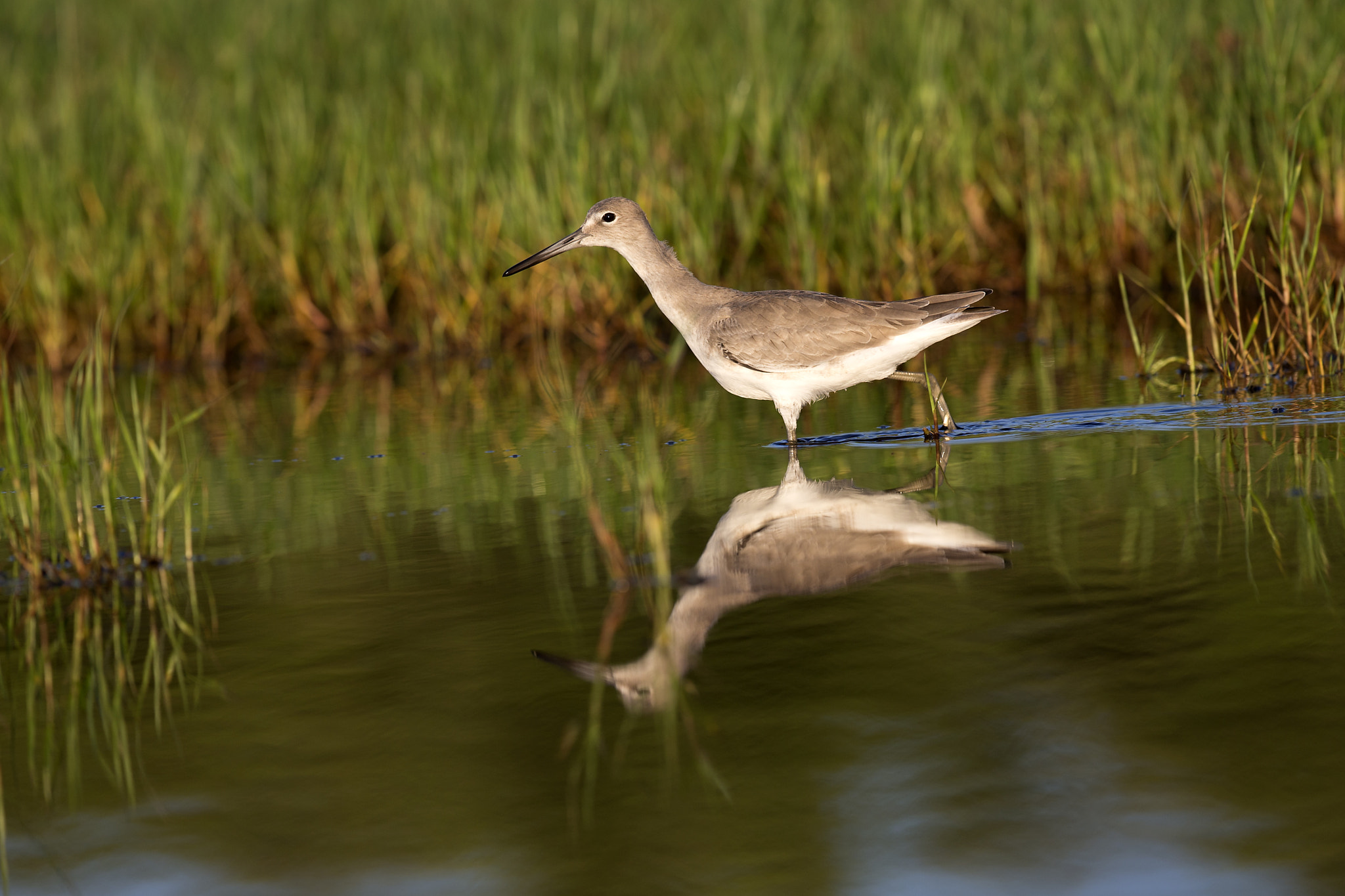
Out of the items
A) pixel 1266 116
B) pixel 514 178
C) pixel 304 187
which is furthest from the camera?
pixel 304 187

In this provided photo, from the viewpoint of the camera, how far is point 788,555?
489 cm

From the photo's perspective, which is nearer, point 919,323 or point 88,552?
point 88,552

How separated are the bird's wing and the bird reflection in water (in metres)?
0.98

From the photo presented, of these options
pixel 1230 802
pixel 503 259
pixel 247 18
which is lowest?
pixel 1230 802

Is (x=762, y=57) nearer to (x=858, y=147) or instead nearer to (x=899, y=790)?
(x=858, y=147)

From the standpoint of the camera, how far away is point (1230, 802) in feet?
9.54

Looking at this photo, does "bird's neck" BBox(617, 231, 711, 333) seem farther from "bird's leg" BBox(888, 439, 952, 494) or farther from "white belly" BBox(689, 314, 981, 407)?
"bird's leg" BBox(888, 439, 952, 494)

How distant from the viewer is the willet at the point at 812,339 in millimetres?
6664

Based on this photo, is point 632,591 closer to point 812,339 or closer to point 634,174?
point 812,339

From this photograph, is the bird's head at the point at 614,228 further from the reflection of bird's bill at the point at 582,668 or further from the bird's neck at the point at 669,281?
the reflection of bird's bill at the point at 582,668

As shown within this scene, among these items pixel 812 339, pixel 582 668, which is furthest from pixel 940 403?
pixel 582 668

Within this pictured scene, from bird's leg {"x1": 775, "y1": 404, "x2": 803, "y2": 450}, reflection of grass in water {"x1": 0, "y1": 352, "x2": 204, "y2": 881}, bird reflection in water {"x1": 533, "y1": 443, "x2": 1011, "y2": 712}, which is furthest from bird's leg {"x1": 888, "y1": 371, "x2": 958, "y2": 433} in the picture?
reflection of grass in water {"x1": 0, "y1": 352, "x2": 204, "y2": 881}

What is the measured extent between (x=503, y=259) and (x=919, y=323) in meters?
4.16

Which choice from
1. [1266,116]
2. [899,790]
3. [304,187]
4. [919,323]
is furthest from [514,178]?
[899,790]
